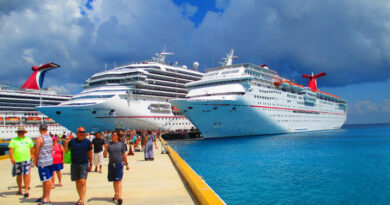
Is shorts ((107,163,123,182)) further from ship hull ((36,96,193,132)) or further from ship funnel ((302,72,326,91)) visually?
ship funnel ((302,72,326,91))

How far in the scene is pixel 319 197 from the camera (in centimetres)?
986

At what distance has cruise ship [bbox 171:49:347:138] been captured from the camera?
33688 mm

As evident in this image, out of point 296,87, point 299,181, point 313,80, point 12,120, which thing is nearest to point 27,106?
point 12,120

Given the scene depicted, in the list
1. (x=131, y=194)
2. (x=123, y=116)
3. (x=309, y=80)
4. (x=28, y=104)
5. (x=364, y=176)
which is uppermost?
(x=309, y=80)

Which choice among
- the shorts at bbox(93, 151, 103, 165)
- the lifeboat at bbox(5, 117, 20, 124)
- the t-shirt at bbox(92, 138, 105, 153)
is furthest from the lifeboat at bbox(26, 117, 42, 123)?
the shorts at bbox(93, 151, 103, 165)

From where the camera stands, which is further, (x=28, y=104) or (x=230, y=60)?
(x=28, y=104)

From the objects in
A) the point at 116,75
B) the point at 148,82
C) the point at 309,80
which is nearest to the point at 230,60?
the point at 148,82

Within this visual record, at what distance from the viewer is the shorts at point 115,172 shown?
18.4ft

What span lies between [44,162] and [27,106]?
62.5m

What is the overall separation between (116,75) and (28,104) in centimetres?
2825

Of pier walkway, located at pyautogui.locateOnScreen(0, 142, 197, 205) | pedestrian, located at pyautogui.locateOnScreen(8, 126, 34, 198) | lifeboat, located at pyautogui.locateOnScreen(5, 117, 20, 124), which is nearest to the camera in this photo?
pier walkway, located at pyautogui.locateOnScreen(0, 142, 197, 205)

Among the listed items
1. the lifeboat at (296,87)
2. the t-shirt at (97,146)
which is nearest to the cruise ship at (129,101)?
the lifeboat at (296,87)

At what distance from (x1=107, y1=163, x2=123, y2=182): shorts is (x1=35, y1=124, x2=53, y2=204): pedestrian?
3.70 feet

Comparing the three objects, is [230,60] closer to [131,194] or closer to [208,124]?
[208,124]
